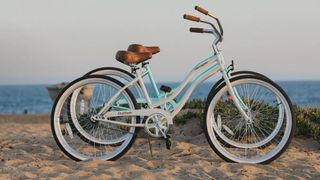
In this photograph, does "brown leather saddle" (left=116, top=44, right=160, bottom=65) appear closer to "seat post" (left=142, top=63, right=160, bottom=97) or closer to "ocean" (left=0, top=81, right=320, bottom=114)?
"seat post" (left=142, top=63, right=160, bottom=97)

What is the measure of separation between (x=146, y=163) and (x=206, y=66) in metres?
1.26

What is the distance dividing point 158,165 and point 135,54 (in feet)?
4.10

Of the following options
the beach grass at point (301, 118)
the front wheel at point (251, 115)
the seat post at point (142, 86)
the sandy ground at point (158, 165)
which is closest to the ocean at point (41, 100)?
the beach grass at point (301, 118)

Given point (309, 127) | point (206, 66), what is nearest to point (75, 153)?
point (206, 66)

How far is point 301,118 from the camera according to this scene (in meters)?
8.10

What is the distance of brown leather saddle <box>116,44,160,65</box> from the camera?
6082mm

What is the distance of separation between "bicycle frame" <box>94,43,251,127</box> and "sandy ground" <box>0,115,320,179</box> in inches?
21.4

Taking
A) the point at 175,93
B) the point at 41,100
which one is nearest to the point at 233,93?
the point at 175,93

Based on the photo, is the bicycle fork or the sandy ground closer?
the sandy ground

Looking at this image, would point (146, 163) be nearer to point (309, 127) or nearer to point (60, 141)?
point (60, 141)

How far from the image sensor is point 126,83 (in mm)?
6266

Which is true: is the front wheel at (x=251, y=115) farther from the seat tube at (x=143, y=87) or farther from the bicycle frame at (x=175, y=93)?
the seat tube at (x=143, y=87)

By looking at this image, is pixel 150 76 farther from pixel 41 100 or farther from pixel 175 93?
pixel 41 100

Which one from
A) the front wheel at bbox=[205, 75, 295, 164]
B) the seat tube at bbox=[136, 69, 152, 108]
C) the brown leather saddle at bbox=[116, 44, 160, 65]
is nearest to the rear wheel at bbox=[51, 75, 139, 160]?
the seat tube at bbox=[136, 69, 152, 108]
